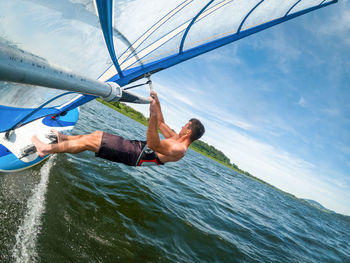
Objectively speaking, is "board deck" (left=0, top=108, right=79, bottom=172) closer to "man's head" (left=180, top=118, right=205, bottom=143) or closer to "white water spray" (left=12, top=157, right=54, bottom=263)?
"white water spray" (left=12, top=157, right=54, bottom=263)

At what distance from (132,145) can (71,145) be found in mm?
1214

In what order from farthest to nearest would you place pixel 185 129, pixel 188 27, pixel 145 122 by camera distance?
pixel 145 122
pixel 185 129
pixel 188 27

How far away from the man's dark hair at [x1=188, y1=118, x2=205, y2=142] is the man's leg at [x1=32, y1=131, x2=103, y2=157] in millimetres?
2058

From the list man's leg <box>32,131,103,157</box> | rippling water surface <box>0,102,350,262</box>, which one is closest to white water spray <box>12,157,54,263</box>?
rippling water surface <box>0,102,350,262</box>

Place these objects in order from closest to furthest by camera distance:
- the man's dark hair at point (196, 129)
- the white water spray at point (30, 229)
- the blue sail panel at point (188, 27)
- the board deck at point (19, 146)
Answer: the white water spray at point (30, 229) → the blue sail panel at point (188, 27) → the man's dark hair at point (196, 129) → the board deck at point (19, 146)

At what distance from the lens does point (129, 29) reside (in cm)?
334

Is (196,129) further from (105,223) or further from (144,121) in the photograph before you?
(144,121)

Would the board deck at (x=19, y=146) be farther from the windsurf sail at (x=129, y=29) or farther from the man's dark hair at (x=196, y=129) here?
the man's dark hair at (x=196, y=129)

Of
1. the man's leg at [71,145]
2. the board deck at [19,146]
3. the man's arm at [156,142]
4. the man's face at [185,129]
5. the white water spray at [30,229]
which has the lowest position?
the white water spray at [30,229]

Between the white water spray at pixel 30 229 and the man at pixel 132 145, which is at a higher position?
the man at pixel 132 145

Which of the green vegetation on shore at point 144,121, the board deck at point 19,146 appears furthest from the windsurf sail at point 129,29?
the green vegetation on shore at point 144,121

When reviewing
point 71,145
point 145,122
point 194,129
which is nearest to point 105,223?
point 71,145

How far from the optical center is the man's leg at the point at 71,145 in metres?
3.54

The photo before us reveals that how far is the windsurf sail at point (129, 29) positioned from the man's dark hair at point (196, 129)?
1509mm
